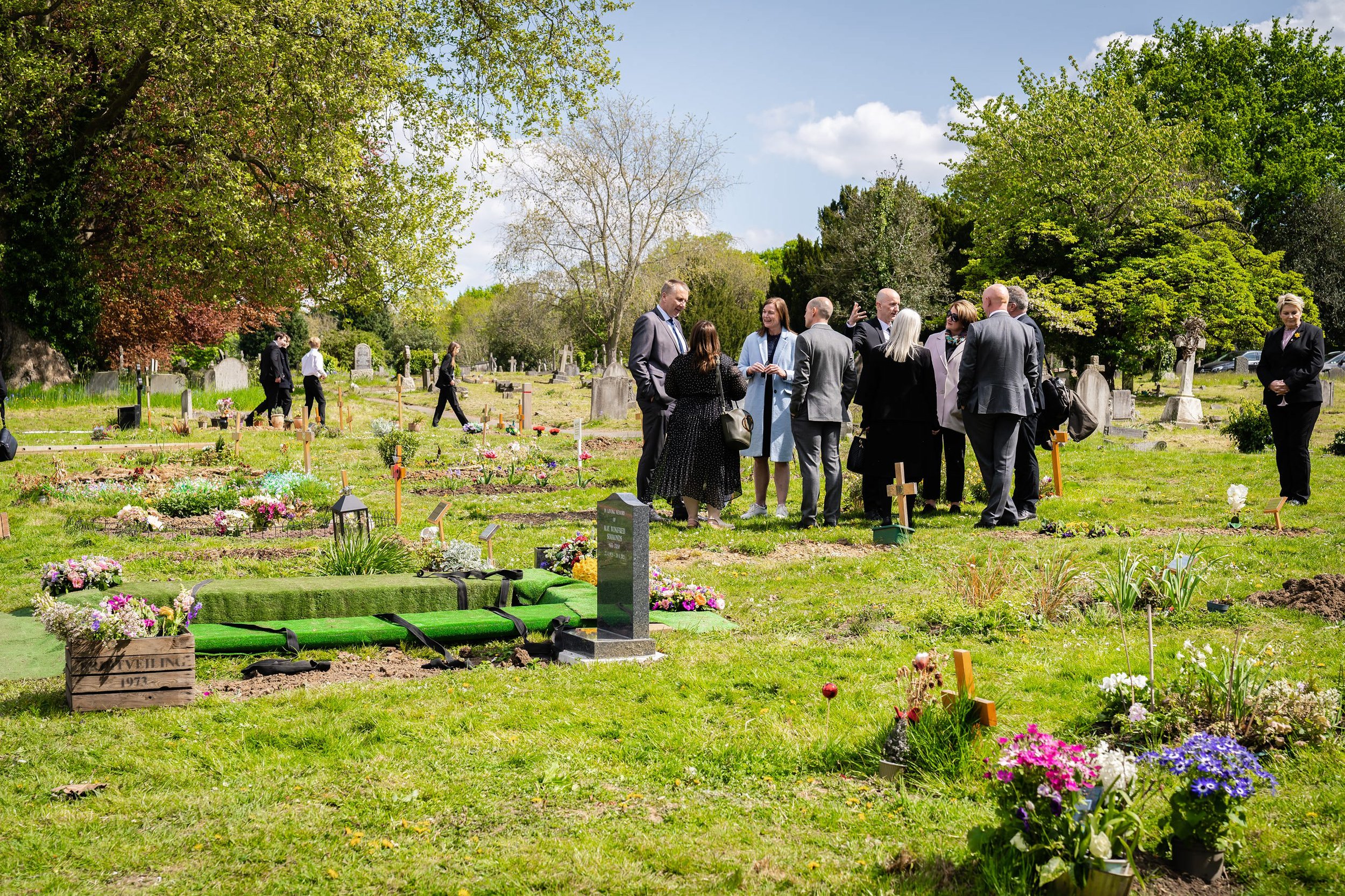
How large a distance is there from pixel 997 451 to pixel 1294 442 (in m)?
3.15

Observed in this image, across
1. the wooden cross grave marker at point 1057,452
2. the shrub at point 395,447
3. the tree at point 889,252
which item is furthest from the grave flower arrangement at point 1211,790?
the tree at point 889,252

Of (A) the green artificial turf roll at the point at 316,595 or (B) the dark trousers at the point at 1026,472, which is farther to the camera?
(B) the dark trousers at the point at 1026,472

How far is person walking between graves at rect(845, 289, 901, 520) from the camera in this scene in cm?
1023

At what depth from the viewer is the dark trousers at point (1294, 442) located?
10414 millimetres

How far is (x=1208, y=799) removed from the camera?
10.6 feet

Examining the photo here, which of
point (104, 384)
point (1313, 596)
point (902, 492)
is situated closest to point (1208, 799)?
point (1313, 596)

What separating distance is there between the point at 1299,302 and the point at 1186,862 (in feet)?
28.9

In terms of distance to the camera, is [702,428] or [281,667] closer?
[281,667]

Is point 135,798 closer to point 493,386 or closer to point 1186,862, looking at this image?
point 1186,862

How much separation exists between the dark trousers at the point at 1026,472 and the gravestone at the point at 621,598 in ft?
18.1

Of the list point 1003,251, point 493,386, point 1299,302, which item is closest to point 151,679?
point 1299,302

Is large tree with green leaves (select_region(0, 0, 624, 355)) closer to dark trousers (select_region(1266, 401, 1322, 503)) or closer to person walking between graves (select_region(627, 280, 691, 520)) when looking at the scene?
person walking between graves (select_region(627, 280, 691, 520))

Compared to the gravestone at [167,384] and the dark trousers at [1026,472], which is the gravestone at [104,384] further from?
the dark trousers at [1026,472]

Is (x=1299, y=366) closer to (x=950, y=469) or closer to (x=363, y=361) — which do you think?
(x=950, y=469)
